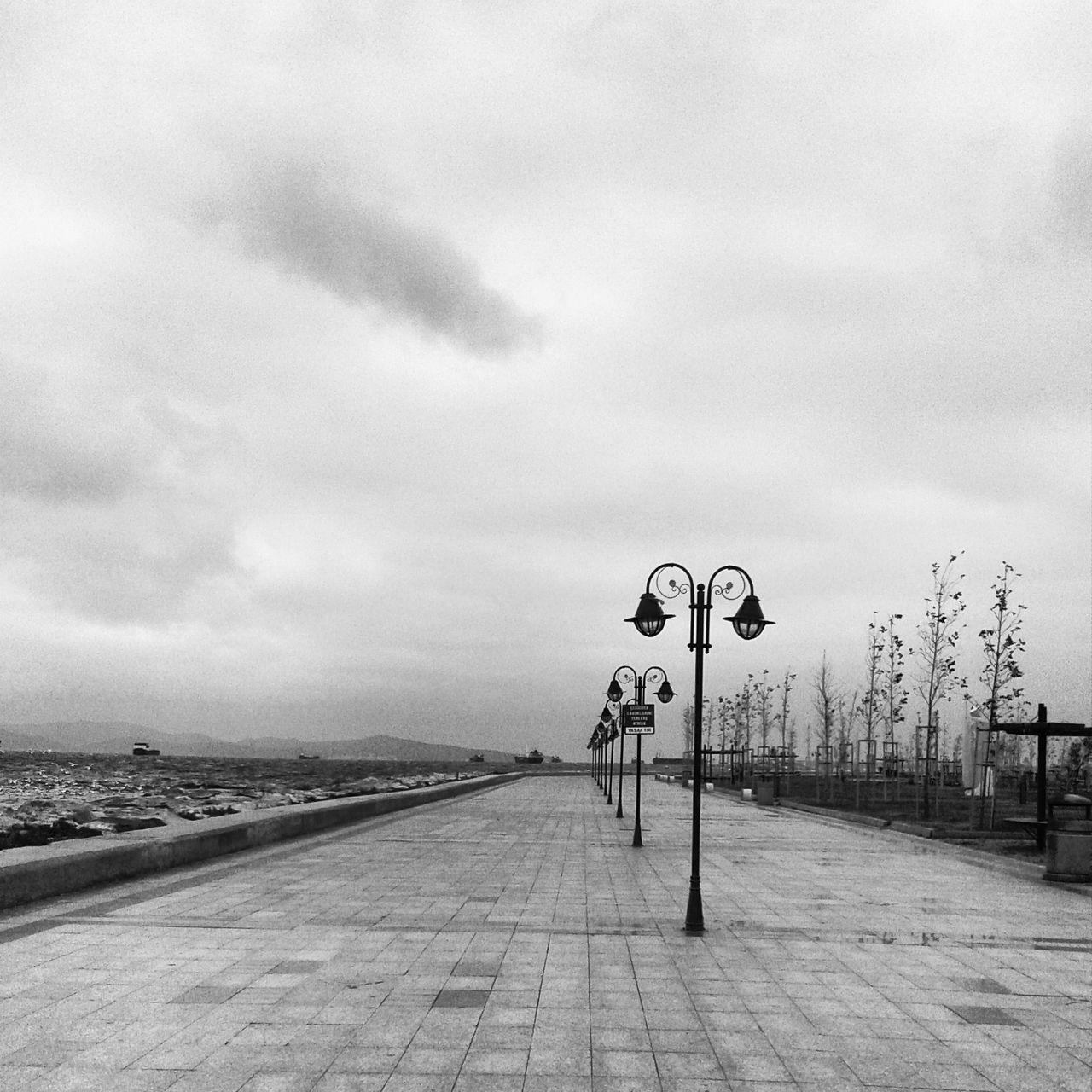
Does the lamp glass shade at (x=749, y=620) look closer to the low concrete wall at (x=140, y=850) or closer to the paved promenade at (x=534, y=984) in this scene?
the paved promenade at (x=534, y=984)

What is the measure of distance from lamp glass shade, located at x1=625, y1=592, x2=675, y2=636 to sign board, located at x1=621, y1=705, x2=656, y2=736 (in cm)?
820

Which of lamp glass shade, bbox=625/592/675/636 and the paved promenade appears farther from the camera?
lamp glass shade, bbox=625/592/675/636

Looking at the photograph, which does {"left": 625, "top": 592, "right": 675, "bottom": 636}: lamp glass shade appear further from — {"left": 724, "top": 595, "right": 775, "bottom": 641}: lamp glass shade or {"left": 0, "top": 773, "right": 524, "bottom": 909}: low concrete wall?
{"left": 0, "top": 773, "right": 524, "bottom": 909}: low concrete wall

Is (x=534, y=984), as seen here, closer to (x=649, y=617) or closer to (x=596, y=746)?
(x=649, y=617)

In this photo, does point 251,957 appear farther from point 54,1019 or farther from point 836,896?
point 836,896

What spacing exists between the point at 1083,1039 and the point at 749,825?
2099 cm

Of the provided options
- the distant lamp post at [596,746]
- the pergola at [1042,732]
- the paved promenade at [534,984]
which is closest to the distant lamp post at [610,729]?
the distant lamp post at [596,746]

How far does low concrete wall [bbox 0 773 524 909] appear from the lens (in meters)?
11.0

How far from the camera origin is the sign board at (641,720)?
21.3 metres

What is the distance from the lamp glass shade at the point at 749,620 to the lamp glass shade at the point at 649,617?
1365 millimetres

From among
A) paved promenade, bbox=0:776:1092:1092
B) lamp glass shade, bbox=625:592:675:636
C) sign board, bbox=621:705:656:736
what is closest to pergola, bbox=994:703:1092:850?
paved promenade, bbox=0:776:1092:1092

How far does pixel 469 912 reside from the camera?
1173cm

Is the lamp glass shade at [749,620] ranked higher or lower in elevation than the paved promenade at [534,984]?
higher

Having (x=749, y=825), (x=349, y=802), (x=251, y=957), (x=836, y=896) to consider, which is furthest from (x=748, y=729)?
(x=251, y=957)
